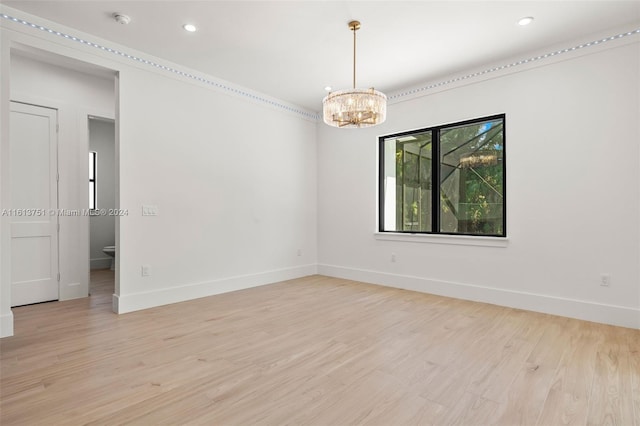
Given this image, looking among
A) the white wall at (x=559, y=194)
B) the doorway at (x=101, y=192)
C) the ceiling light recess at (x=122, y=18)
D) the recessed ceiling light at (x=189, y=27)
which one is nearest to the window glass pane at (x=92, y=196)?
the doorway at (x=101, y=192)

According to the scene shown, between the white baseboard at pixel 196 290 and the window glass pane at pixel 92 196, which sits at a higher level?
the window glass pane at pixel 92 196

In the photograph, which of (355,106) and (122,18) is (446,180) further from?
(122,18)

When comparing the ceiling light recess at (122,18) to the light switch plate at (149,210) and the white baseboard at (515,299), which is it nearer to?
the light switch plate at (149,210)

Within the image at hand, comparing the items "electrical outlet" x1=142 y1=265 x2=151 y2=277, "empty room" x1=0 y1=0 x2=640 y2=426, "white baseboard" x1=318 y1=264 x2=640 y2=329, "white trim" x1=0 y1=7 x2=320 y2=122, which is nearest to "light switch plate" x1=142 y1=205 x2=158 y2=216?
"empty room" x1=0 y1=0 x2=640 y2=426

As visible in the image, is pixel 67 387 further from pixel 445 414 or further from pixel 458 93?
pixel 458 93

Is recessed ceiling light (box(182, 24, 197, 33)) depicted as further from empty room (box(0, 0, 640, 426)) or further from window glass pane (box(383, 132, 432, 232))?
window glass pane (box(383, 132, 432, 232))

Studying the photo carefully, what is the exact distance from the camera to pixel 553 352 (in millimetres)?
2693

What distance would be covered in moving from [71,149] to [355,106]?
3.79 m

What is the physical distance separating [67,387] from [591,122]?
508 cm

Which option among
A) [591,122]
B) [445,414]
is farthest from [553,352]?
[591,122]

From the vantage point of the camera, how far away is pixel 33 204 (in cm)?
413

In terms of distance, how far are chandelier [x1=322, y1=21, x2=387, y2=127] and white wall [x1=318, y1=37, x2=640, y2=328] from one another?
185cm

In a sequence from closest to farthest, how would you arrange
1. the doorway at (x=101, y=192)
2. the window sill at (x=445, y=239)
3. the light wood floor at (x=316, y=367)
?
1. the light wood floor at (x=316, y=367)
2. the window sill at (x=445, y=239)
3. the doorway at (x=101, y=192)

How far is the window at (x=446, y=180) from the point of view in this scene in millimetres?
4301
